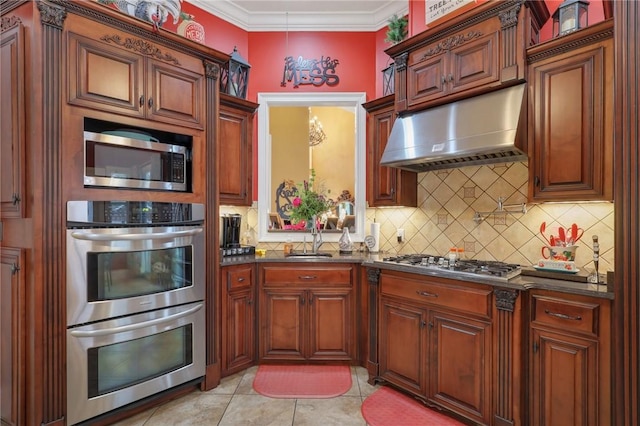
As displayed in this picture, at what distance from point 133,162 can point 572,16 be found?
294cm

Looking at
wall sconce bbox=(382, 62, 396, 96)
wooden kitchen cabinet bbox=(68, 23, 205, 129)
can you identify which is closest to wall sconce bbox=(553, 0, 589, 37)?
wall sconce bbox=(382, 62, 396, 96)

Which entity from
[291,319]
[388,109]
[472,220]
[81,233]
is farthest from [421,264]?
[81,233]

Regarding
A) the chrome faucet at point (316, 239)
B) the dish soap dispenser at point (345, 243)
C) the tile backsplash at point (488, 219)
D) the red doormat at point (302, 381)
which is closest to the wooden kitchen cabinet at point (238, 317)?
the red doormat at point (302, 381)

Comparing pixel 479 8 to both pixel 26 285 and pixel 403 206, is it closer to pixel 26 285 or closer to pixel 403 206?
pixel 403 206

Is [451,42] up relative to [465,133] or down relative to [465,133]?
up

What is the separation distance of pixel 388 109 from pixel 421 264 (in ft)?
4.72

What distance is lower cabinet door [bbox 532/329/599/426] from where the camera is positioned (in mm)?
1757

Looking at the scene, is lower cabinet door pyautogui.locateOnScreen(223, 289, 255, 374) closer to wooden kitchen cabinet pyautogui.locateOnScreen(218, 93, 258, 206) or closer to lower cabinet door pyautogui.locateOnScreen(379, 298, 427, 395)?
wooden kitchen cabinet pyautogui.locateOnScreen(218, 93, 258, 206)

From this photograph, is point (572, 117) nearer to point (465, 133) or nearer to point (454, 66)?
point (465, 133)

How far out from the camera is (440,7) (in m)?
2.59

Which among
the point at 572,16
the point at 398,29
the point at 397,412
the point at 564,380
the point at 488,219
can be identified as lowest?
the point at 397,412

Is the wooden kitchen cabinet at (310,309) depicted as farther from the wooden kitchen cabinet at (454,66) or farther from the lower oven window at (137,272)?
the wooden kitchen cabinet at (454,66)

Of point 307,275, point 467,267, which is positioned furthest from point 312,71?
point 467,267

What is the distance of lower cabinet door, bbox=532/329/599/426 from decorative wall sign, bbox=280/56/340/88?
2906mm
